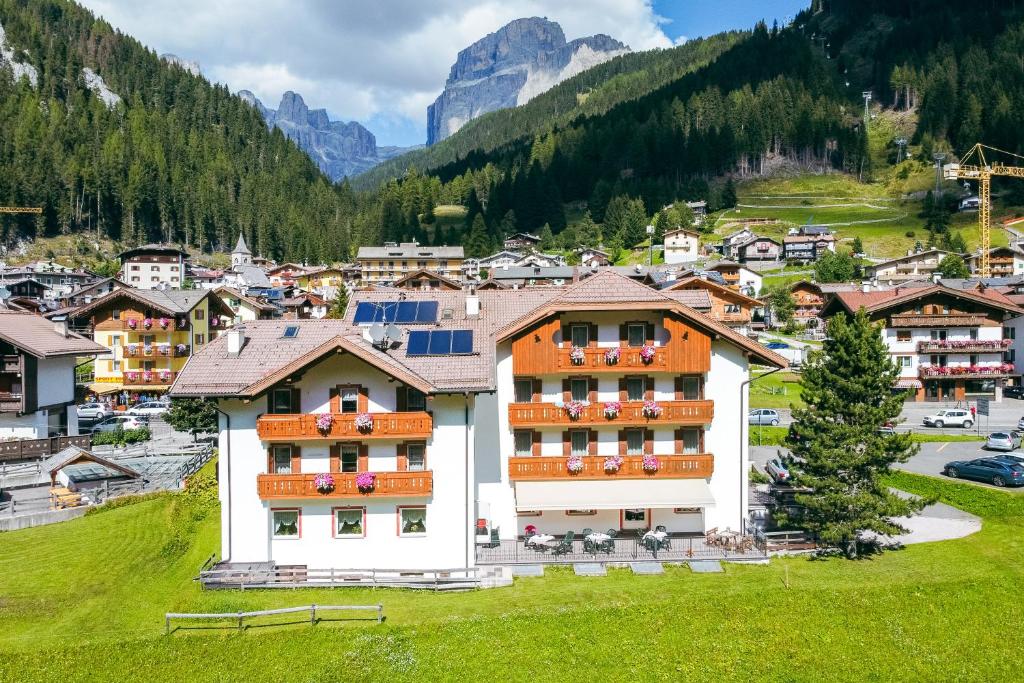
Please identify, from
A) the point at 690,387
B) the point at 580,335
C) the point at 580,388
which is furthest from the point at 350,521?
the point at 690,387

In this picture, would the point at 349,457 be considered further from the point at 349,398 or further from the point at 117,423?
the point at 117,423

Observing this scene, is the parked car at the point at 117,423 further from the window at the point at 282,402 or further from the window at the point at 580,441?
the window at the point at 580,441

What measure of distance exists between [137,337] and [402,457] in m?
49.9

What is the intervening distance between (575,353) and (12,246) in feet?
568

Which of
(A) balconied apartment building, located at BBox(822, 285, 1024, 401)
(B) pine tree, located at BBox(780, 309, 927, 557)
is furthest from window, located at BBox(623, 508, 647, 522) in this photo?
(A) balconied apartment building, located at BBox(822, 285, 1024, 401)

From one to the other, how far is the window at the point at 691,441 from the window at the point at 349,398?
13646mm

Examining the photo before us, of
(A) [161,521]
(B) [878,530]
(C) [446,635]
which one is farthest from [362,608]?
(B) [878,530]

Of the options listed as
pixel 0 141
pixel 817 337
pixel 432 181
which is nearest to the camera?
pixel 817 337

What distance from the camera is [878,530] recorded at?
2447 cm

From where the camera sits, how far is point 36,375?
43.7 m

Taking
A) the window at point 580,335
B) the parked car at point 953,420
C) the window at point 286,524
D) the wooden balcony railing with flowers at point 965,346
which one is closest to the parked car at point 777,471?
the window at point 580,335

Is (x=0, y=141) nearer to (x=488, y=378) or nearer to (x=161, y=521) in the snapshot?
(x=161, y=521)

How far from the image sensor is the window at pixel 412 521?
25.6 meters

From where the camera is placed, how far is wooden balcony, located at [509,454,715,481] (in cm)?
2758
